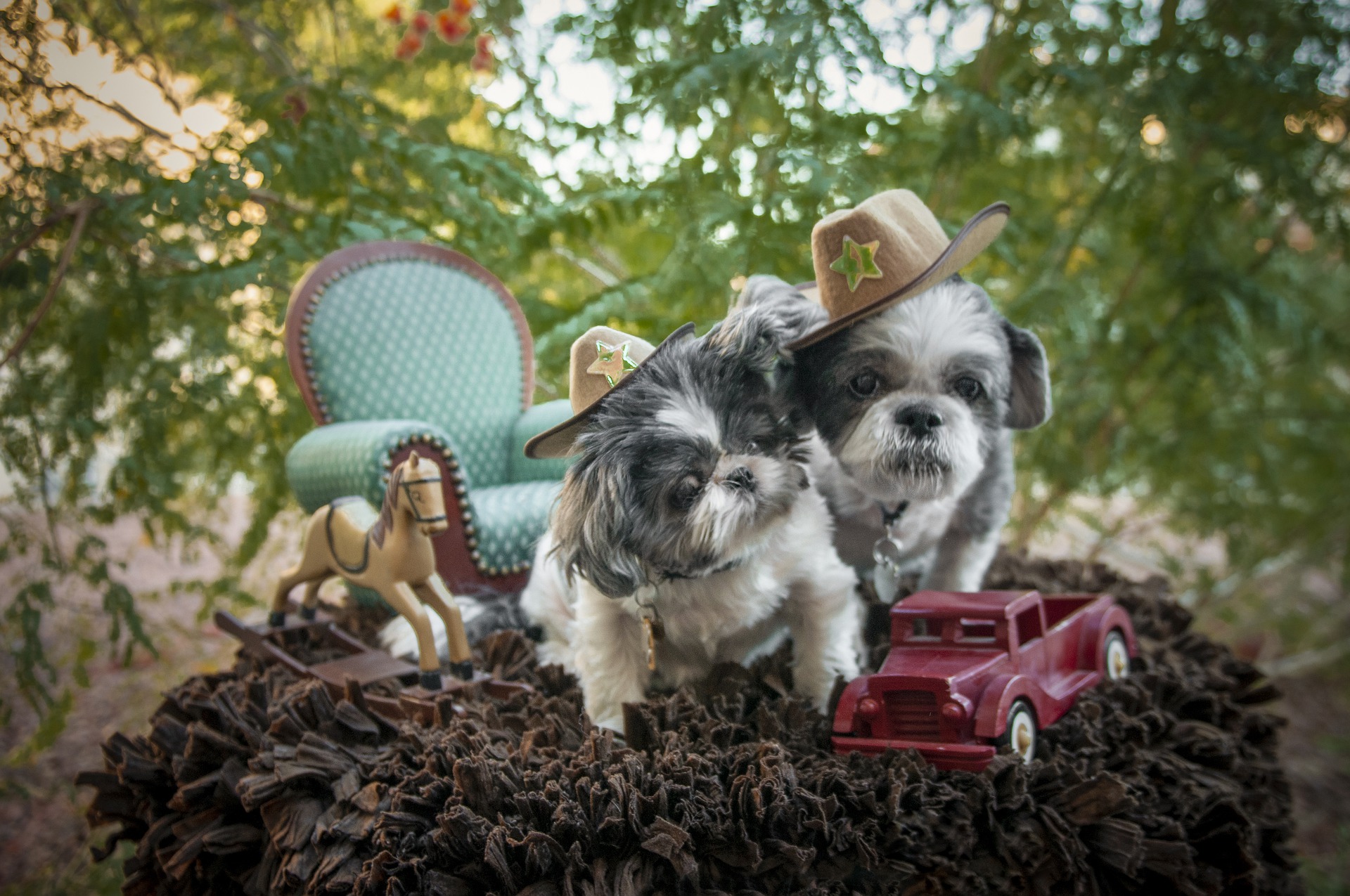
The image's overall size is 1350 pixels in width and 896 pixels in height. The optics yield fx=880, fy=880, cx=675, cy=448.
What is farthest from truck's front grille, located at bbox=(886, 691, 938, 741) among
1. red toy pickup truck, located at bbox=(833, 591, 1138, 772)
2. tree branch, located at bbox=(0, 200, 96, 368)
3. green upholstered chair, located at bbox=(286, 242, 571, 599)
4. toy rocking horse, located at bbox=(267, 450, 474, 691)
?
tree branch, located at bbox=(0, 200, 96, 368)

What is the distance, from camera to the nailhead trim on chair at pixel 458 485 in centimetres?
238

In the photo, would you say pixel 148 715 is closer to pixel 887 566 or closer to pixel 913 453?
pixel 887 566

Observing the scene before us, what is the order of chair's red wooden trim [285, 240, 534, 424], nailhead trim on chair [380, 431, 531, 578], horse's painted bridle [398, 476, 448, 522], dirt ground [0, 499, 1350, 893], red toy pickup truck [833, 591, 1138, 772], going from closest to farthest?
red toy pickup truck [833, 591, 1138, 772] < horse's painted bridle [398, 476, 448, 522] < nailhead trim on chair [380, 431, 531, 578] < chair's red wooden trim [285, 240, 534, 424] < dirt ground [0, 499, 1350, 893]

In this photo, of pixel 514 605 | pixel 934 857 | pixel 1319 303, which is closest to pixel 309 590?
pixel 514 605

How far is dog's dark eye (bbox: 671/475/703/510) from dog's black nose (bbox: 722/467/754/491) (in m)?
0.05

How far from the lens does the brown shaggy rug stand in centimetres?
137

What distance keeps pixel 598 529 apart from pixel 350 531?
0.82 meters

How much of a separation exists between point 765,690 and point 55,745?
340 cm

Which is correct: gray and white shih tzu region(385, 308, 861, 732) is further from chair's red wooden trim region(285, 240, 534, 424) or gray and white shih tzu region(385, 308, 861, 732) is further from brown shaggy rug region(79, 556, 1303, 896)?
chair's red wooden trim region(285, 240, 534, 424)

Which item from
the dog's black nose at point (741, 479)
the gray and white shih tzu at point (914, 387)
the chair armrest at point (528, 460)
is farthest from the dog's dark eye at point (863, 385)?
the chair armrest at point (528, 460)

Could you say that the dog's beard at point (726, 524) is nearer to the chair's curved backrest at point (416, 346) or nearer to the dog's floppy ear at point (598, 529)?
the dog's floppy ear at point (598, 529)

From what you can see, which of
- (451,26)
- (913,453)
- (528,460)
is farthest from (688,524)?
(451,26)

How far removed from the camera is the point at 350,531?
1996 millimetres

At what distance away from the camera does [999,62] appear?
324 cm
